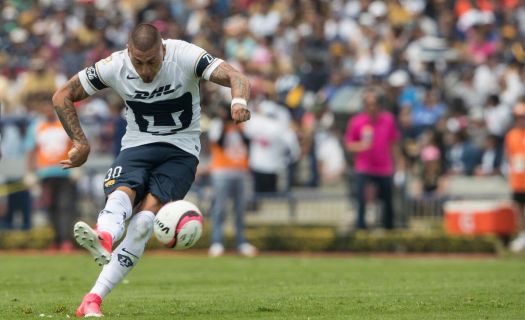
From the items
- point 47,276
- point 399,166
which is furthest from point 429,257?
point 47,276

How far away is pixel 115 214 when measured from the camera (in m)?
9.62

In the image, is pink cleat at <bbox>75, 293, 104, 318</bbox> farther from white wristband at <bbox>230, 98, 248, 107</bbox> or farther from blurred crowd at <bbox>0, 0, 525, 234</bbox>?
blurred crowd at <bbox>0, 0, 525, 234</bbox>

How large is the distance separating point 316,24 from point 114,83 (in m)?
18.8

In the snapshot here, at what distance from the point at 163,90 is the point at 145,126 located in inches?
15.0

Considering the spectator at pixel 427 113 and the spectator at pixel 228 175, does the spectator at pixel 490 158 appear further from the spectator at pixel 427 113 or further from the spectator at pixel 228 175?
the spectator at pixel 228 175

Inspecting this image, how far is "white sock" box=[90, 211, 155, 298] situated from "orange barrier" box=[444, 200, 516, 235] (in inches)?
472

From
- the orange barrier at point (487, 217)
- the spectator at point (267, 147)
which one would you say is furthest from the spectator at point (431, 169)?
the spectator at point (267, 147)

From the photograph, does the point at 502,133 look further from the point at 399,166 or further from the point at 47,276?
the point at 47,276

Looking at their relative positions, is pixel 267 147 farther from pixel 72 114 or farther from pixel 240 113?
pixel 240 113

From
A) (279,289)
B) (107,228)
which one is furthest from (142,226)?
(279,289)

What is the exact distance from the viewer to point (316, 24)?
28.8 meters

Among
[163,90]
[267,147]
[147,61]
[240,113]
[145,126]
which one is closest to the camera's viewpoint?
[240,113]

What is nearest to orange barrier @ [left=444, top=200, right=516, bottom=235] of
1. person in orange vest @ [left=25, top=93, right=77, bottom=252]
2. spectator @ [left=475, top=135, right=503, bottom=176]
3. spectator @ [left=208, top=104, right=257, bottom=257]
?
spectator @ [left=475, top=135, right=503, bottom=176]

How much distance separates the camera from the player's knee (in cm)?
973
